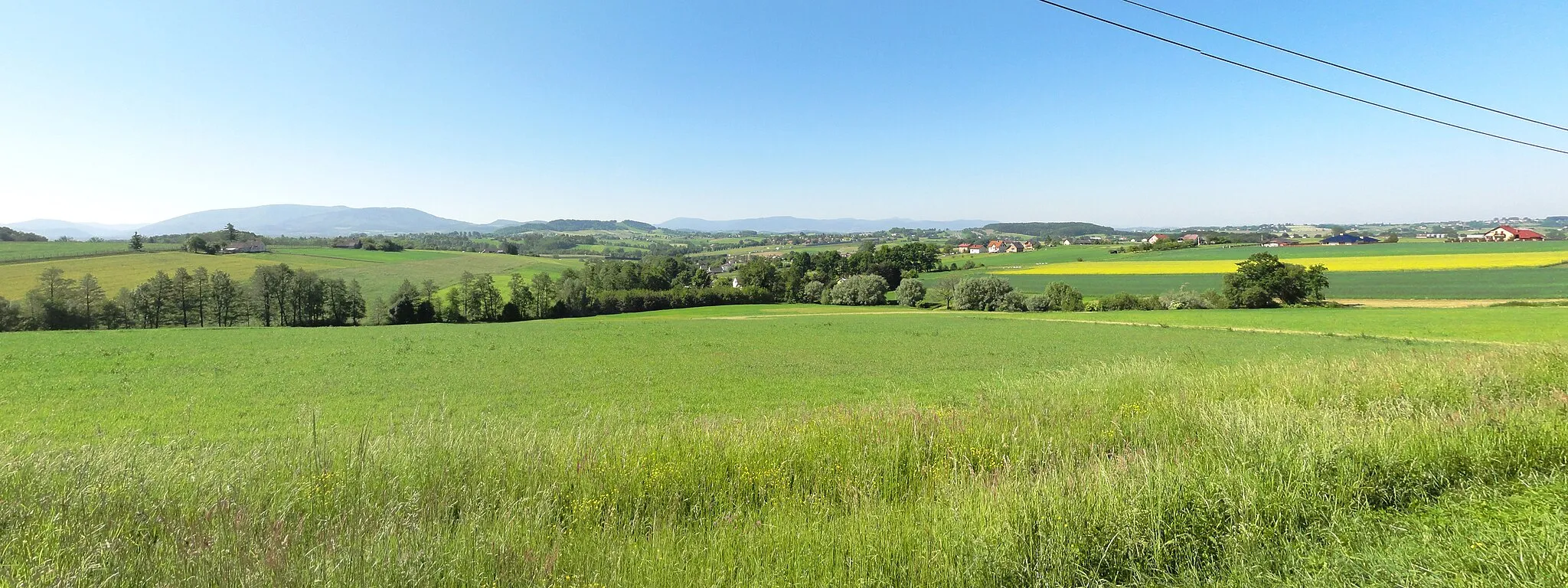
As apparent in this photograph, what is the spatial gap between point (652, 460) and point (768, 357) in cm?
2134

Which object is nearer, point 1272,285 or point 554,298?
point 1272,285

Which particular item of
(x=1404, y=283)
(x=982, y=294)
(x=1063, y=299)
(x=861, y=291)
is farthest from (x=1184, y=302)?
(x=861, y=291)

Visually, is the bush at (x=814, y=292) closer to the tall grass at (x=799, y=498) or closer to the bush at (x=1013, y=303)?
the bush at (x=1013, y=303)

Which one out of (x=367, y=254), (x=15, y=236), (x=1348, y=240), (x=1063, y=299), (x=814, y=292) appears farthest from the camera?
(x=1348, y=240)

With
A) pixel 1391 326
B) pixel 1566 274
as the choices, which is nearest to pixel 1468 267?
pixel 1566 274

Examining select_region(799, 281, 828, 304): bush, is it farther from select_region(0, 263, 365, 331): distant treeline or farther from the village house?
the village house

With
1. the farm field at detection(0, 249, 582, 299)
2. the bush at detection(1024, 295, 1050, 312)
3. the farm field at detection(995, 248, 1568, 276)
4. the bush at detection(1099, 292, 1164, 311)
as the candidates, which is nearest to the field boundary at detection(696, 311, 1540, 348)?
the bush at detection(1024, 295, 1050, 312)

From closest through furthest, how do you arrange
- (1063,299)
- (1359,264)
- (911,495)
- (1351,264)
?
(911,495)
(1063,299)
(1359,264)
(1351,264)

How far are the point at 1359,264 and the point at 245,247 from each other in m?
171

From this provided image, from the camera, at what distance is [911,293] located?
68938 millimetres

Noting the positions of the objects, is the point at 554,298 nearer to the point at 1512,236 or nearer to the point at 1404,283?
the point at 1404,283

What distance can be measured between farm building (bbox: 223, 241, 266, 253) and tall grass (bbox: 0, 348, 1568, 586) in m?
124

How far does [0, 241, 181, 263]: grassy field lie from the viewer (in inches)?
2817

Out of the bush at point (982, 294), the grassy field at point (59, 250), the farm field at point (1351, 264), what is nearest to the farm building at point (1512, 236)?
the farm field at point (1351, 264)
